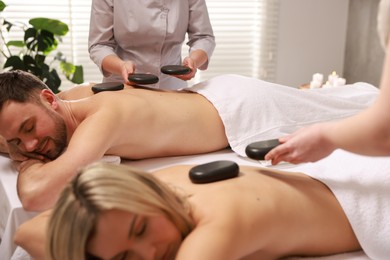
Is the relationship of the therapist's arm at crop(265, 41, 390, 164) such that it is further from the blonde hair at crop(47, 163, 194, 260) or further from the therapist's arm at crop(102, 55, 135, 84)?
the therapist's arm at crop(102, 55, 135, 84)

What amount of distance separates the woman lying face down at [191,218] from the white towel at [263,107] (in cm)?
49

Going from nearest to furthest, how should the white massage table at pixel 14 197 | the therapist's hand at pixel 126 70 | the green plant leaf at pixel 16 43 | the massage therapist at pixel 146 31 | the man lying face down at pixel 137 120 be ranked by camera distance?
the white massage table at pixel 14 197
the man lying face down at pixel 137 120
the therapist's hand at pixel 126 70
the massage therapist at pixel 146 31
the green plant leaf at pixel 16 43

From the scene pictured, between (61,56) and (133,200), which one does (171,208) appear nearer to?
(133,200)

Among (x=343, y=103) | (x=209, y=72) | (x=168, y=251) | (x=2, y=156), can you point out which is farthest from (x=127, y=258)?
(x=209, y=72)

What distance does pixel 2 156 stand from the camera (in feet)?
5.26

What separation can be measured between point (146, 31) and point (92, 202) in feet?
4.45

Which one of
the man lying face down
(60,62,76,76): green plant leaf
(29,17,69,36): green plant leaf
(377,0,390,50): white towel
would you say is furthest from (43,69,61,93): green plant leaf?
(377,0,390,50): white towel

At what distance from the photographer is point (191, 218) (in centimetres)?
92

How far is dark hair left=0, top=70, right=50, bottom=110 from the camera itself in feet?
4.64

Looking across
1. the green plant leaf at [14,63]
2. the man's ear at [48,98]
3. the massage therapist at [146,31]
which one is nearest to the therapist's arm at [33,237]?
the man's ear at [48,98]

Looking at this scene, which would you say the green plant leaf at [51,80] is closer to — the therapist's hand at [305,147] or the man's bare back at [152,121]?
the man's bare back at [152,121]

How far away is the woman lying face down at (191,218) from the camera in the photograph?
2.57 ft

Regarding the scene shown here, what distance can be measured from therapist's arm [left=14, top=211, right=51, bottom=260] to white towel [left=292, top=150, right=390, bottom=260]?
63 centimetres

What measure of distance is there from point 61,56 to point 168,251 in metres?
2.27
